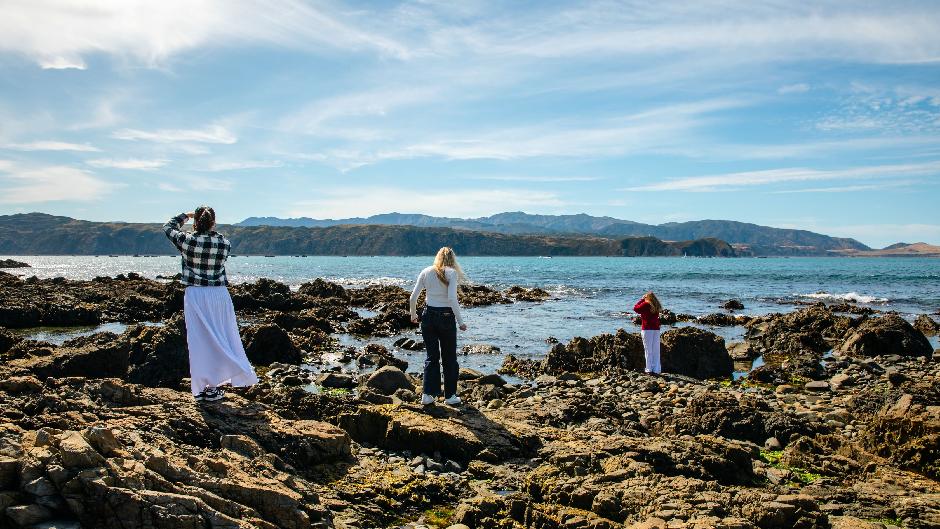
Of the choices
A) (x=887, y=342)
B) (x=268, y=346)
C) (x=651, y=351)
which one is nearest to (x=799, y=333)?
(x=887, y=342)

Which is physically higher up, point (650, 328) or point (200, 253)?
point (200, 253)

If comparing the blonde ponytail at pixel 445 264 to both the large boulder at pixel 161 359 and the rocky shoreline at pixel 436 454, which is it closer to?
the rocky shoreline at pixel 436 454

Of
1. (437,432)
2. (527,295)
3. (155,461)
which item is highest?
(155,461)

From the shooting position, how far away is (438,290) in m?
9.84

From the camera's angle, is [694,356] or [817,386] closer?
[817,386]

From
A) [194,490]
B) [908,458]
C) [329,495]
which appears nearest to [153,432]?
[194,490]

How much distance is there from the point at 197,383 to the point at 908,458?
982 cm

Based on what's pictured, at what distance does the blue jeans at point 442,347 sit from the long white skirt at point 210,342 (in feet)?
9.71

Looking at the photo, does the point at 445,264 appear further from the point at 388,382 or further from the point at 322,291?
the point at 322,291

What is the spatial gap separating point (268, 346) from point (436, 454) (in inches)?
477

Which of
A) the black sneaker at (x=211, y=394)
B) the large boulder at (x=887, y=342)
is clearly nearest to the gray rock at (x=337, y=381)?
the black sneaker at (x=211, y=394)

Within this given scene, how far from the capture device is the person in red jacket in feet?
53.6

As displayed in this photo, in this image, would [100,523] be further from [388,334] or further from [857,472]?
[388,334]

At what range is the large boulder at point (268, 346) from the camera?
1817cm
